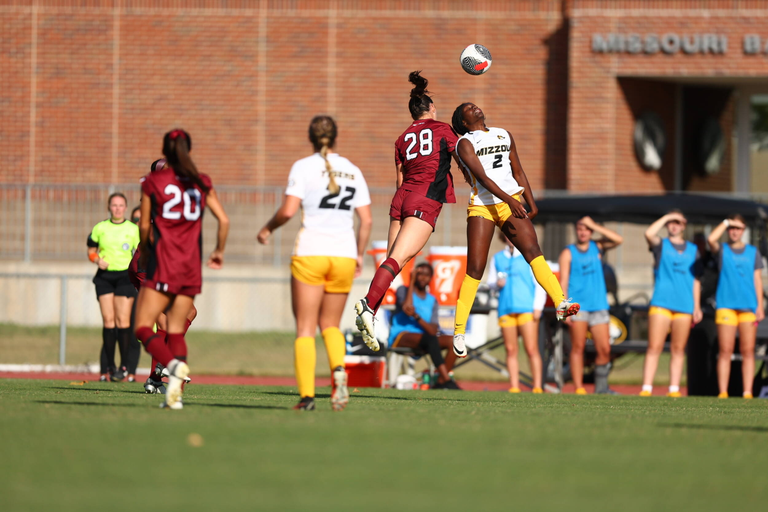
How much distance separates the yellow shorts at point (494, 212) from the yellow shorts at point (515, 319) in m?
4.45

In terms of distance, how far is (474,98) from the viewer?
25.2 m

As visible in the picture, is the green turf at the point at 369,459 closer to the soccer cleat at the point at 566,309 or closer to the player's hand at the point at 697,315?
the soccer cleat at the point at 566,309

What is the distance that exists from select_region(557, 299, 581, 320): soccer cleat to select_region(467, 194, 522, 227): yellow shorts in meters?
0.85

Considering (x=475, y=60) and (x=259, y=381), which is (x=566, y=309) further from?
(x=259, y=381)

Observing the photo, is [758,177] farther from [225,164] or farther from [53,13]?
[53,13]

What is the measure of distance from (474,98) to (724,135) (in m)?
6.48

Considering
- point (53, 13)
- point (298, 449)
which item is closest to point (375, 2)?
point (53, 13)

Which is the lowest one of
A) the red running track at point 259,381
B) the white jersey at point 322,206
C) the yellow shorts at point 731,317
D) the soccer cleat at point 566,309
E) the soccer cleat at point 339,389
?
the red running track at point 259,381

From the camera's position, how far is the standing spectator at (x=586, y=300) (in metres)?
13.8

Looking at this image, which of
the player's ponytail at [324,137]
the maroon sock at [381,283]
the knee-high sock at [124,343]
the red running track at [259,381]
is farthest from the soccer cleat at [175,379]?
the red running track at [259,381]

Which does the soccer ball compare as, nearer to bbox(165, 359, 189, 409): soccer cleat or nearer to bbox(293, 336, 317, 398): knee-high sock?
bbox(293, 336, 317, 398): knee-high sock

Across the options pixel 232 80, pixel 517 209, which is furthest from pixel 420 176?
pixel 232 80

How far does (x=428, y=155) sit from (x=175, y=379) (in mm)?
2924

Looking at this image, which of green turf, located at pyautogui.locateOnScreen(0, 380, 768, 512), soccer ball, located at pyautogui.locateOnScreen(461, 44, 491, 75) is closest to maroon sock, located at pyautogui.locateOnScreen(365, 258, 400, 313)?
green turf, located at pyautogui.locateOnScreen(0, 380, 768, 512)
